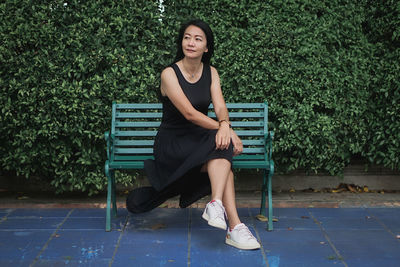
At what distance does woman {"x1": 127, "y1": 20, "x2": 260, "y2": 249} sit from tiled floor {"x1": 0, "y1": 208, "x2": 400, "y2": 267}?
253 mm

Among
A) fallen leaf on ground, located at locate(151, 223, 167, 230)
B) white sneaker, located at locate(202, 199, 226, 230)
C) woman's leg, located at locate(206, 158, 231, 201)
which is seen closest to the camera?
white sneaker, located at locate(202, 199, 226, 230)

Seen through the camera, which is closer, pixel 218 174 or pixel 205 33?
pixel 218 174

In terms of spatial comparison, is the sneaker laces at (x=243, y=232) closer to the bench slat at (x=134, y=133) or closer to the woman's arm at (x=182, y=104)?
the woman's arm at (x=182, y=104)

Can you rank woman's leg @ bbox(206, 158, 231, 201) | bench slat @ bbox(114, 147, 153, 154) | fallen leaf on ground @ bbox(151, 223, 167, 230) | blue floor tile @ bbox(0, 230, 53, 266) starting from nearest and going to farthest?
blue floor tile @ bbox(0, 230, 53, 266), woman's leg @ bbox(206, 158, 231, 201), fallen leaf on ground @ bbox(151, 223, 167, 230), bench slat @ bbox(114, 147, 153, 154)

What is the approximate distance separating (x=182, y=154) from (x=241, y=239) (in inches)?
32.0

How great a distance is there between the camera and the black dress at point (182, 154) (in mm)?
3834

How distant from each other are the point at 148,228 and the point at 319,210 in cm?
172

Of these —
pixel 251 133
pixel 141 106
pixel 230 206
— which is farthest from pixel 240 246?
pixel 141 106

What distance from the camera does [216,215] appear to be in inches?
137

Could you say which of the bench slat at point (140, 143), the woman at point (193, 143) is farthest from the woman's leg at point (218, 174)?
the bench slat at point (140, 143)

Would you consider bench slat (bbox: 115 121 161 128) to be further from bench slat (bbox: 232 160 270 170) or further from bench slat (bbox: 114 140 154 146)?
bench slat (bbox: 232 160 270 170)

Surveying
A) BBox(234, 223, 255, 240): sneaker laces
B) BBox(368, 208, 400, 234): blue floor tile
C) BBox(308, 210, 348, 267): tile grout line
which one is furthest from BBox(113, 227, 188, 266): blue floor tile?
BBox(368, 208, 400, 234): blue floor tile

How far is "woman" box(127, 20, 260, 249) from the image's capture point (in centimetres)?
378

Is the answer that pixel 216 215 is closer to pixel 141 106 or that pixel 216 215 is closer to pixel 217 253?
pixel 217 253
